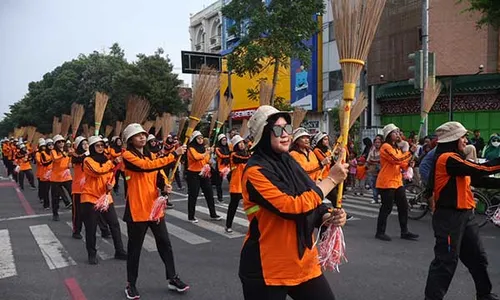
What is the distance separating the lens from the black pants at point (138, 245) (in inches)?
192

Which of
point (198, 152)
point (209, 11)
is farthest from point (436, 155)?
point (209, 11)

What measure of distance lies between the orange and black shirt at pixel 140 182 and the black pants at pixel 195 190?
13.8 ft

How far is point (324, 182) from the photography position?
107 inches

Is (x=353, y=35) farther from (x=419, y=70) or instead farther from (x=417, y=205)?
(x=419, y=70)

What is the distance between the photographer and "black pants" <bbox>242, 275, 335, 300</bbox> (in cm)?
274

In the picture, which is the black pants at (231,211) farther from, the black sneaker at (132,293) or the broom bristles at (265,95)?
the broom bristles at (265,95)

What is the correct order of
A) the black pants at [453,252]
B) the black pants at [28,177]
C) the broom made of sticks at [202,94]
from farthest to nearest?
1. the black pants at [28,177]
2. the broom made of sticks at [202,94]
3. the black pants at [453,252]

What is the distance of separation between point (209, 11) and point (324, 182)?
44.6 meters

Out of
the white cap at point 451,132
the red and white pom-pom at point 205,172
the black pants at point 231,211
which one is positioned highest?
the white cap at point 451,132

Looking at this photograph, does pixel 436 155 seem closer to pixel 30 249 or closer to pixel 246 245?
pixel 246 245

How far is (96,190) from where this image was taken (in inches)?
264

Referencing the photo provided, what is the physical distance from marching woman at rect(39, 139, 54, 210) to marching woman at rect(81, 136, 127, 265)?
470 centimetres

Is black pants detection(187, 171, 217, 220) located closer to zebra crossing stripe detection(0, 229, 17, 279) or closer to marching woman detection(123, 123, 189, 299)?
zebra crossing stripe detection(0, 229, 17, 279)

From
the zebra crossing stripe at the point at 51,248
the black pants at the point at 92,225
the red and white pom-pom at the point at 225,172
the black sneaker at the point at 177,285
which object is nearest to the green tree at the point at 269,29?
the red and white pom-pom at the point at 225,172
